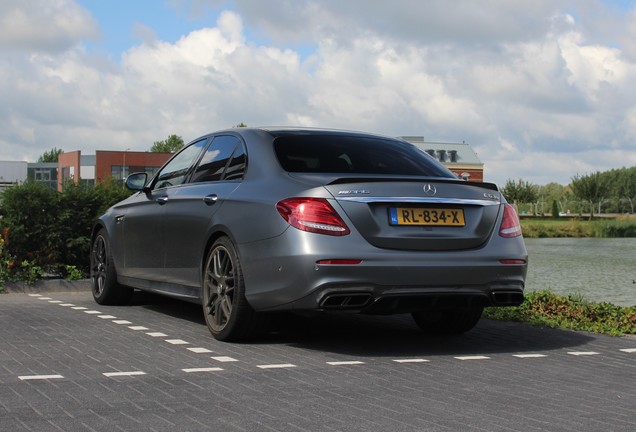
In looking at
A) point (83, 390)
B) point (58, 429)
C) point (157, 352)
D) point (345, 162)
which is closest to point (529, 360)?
point (345, 162)

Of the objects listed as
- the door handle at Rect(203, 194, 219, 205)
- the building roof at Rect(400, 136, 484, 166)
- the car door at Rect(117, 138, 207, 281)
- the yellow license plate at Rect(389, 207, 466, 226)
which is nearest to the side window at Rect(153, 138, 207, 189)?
the car door at Rect(117, 138, 207, 281)

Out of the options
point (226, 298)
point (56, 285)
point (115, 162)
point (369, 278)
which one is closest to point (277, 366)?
point (369, 278)

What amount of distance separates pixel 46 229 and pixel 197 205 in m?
5.58

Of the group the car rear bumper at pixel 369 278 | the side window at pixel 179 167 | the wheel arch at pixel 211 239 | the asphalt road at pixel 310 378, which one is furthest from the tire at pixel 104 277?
the car rear bumper at pixel 369 278

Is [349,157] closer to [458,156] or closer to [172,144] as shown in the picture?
[458,156]

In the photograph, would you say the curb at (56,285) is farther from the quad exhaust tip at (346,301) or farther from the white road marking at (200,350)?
the quad exhaust tip at (346,301)

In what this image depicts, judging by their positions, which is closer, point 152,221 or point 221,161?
point 221,161

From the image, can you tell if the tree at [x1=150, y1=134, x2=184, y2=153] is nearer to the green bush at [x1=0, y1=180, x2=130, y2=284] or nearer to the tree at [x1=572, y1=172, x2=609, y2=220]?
the tree at [x1=572, y1=172, x2=609, y2=220]

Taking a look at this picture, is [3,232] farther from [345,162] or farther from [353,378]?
[353,378]

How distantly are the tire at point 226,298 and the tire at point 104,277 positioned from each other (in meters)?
2.66

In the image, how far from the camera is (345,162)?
24.7 feet

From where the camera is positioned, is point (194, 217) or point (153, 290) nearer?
point (194, 217)

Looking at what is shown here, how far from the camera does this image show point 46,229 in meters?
12.9

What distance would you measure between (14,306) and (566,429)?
7153 mm
